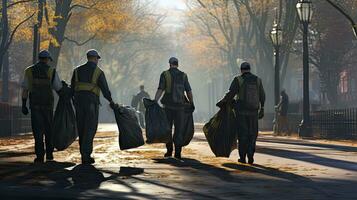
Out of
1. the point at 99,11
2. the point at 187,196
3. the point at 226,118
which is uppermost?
the point at 99,11

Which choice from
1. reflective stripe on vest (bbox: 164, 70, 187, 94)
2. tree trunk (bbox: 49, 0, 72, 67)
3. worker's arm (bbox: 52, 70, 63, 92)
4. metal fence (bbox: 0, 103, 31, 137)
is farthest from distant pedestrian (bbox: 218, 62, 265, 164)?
tree trunk (bbox: 49, 0, 72, 67)

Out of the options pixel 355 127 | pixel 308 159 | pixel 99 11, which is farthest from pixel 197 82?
pixel 308 159

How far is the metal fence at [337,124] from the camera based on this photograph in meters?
24.4

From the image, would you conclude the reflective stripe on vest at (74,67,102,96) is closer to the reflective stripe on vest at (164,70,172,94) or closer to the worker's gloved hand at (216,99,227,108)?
the reflective stripe on vest at (164,70,172,94)

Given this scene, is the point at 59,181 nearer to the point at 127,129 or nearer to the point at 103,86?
the point at 103,86

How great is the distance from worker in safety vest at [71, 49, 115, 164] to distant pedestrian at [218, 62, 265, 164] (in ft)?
7.07

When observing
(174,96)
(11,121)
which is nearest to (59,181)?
(174,96)

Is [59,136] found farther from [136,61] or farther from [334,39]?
[136,61]

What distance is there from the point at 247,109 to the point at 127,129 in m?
1.95

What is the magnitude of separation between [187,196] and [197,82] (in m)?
109

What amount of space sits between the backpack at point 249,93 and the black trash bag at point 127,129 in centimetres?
173

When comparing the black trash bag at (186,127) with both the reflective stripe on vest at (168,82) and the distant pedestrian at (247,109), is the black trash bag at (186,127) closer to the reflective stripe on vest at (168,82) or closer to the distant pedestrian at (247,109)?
the reflective stripe on vest at (168,82)

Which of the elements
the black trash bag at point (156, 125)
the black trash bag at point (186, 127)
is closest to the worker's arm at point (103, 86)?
the black trash bag at point (156, 125)

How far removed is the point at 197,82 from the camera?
383 ft
